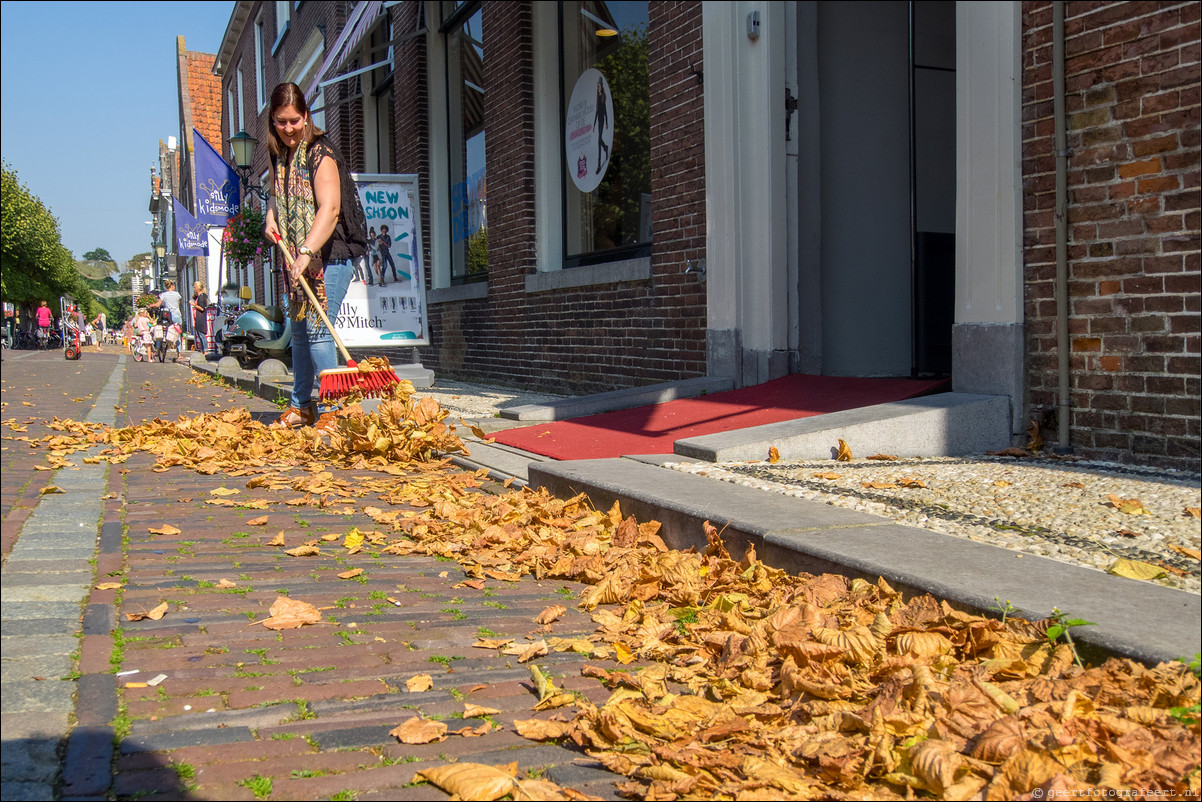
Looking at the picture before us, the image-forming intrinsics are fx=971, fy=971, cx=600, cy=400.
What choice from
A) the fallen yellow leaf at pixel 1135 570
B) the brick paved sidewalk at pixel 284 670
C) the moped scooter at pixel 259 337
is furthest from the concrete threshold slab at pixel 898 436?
the moped scooter at pixel 259 337

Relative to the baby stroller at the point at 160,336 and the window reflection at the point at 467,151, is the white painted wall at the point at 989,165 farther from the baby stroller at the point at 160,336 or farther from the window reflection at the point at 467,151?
the baby stroller at the point at 160,336

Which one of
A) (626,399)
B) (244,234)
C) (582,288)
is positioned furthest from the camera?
(244,234)

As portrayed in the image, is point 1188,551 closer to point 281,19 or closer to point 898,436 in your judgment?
point 898,436

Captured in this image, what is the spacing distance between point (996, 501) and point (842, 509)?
1.57 ft

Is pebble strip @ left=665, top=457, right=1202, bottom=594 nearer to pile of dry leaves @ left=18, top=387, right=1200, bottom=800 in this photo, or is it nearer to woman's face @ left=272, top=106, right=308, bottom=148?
pile of dry leaves @ left=18, top=387, right=1200, bottom=800

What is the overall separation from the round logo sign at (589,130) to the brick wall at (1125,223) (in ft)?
16.5

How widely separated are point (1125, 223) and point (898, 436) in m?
1.28

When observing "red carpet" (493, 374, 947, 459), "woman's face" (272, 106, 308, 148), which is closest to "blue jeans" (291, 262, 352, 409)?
"woman's face" (272, 106, 308, 148)

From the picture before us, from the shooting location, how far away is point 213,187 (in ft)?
66.8

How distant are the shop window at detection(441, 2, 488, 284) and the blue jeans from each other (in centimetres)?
552

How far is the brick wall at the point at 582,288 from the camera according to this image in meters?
7.14

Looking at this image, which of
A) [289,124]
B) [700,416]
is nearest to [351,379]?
[289,124]

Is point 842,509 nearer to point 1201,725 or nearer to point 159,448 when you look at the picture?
point 1201,725

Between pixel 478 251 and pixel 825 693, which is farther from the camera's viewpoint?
pixel 478 251
